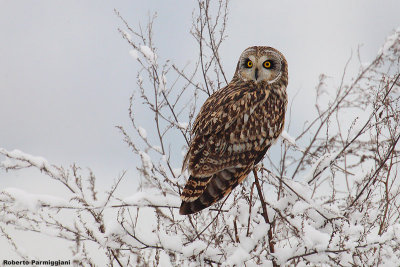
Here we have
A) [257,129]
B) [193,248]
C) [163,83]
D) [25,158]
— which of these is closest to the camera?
[193,248]

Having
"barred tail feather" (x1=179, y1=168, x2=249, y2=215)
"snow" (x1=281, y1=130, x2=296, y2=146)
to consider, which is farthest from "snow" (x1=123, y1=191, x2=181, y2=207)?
"snow" (x1=281, y1=130, x2=296, y2=146)

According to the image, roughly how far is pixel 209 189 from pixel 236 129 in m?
0.76

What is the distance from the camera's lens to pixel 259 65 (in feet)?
17.6

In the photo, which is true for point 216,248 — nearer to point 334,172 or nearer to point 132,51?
point 334,172

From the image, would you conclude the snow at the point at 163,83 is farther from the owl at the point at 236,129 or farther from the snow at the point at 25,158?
the snow at the point at 25,158

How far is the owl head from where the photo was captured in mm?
5348

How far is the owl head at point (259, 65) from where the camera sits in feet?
17.5

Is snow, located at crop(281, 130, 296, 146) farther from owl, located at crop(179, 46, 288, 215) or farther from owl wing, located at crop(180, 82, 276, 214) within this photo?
owl wing, located at crop(180, 82, 276, 214)

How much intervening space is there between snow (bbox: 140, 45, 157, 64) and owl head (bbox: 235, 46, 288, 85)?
5.90 feet

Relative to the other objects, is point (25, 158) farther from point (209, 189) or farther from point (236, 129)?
point (236, 129)

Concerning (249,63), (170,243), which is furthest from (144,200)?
(249,63)

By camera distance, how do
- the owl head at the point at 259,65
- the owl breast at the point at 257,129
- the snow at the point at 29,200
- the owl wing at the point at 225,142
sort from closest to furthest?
the snow at the point at 29,200 < the owl wing at the point at 225,142 < the owl breast at the point at 257,129 < the owl head at the point at 259,65

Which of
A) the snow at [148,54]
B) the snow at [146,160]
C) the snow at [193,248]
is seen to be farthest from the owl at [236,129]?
the snow at [148,54]

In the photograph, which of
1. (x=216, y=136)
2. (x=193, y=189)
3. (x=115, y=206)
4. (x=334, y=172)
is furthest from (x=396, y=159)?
(x=115, y=206)
